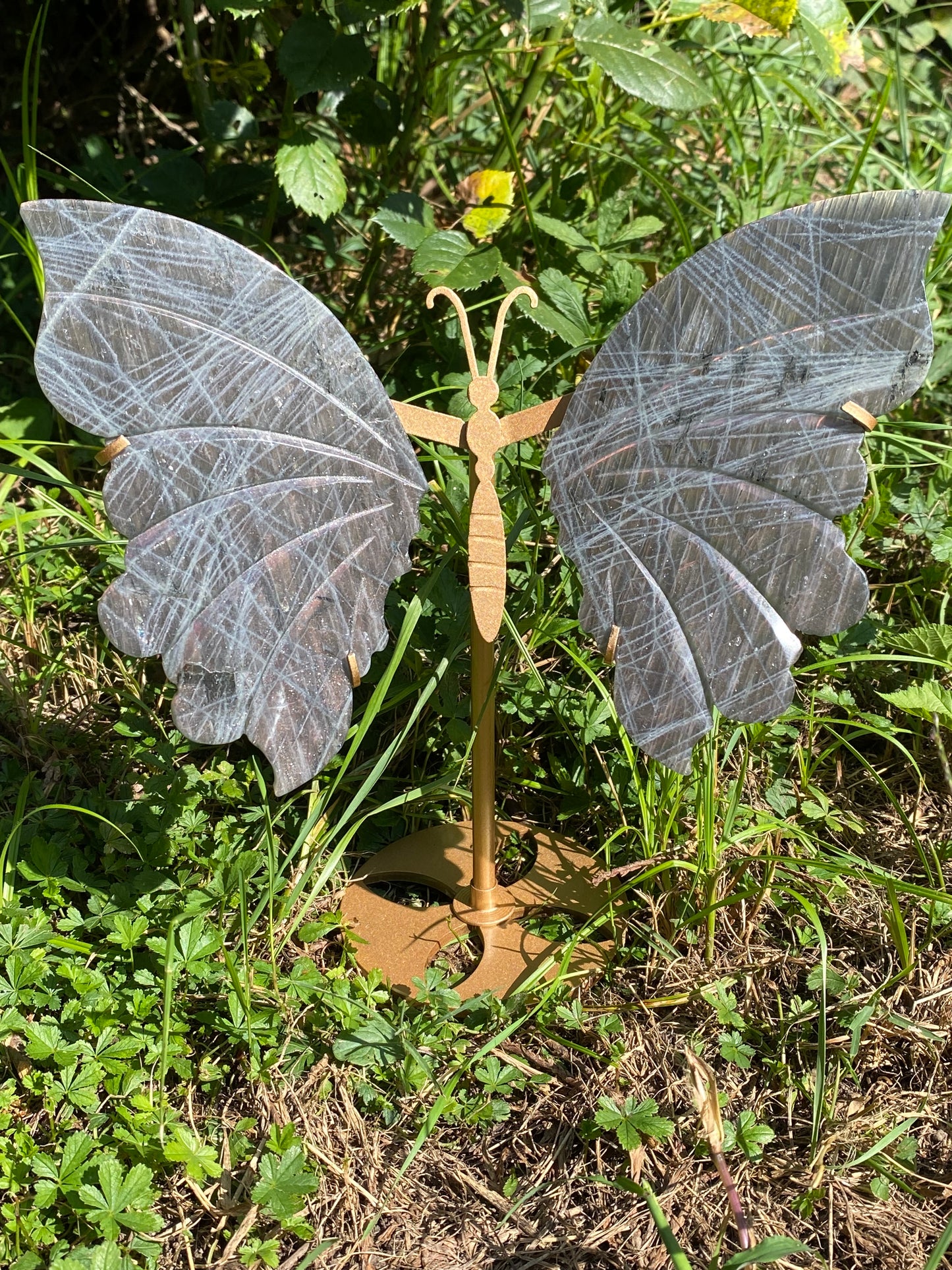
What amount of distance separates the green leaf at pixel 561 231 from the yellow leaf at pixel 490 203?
0.20ft

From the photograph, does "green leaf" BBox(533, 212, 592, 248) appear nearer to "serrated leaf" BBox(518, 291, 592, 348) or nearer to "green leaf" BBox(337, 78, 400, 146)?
"serrated leaf" BBox(518, 291, 592, 348)

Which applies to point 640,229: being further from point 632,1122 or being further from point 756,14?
point 632,1122

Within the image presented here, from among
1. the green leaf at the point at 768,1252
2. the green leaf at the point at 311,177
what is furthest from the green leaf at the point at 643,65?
the green leaf at the point at 768,1252

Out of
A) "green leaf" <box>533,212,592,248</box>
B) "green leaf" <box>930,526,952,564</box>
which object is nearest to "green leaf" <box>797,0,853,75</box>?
"green leaf" <box>533,212,592,248</box>

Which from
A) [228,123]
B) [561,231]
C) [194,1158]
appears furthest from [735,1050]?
[228,123]

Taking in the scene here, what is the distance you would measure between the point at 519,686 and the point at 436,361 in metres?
0.72

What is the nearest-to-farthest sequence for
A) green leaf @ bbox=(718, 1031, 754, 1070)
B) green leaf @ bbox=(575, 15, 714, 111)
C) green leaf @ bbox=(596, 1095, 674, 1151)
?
green leaf @ bbox=(596, 1095, 674, 1151) → green leaf @ bbox=(718, 1031, 754, 1070) → green leaf @ bbox=(575, 15, 714, 111)

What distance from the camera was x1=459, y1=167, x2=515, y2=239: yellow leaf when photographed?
75.4 inches

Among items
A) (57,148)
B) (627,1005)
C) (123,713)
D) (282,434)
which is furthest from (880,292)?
(57,148)

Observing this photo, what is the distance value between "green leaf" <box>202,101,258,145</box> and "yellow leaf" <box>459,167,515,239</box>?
0.44 m

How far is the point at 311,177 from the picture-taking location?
6.08 feet

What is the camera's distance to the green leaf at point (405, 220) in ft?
6.17

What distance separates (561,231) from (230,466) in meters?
0.99

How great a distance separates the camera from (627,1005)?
1541 millimetres
